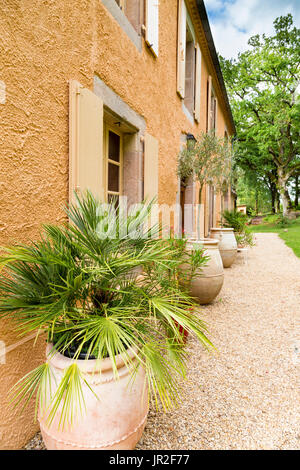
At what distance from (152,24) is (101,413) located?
4.27 m

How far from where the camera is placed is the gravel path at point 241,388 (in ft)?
6.05

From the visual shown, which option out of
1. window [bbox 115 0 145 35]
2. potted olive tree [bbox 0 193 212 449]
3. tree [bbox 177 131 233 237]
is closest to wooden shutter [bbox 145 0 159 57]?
window [bbox 115 0 145 35]

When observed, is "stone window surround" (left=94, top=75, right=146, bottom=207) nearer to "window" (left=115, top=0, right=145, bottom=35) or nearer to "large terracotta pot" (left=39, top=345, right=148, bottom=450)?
"window" (left=115, top=0, right=145, bottom=35)

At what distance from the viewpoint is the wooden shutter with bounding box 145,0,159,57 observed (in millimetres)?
3623

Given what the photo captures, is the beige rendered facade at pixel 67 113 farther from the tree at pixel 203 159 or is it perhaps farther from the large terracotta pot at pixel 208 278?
the large terracotta pot at pixel 208 278

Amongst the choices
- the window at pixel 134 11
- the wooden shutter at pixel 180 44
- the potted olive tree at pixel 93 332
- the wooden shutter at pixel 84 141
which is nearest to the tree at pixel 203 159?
the wooden shutter at pixel 180 44

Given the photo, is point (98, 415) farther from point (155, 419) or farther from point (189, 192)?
point (189, 192)

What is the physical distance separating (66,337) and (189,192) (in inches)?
221

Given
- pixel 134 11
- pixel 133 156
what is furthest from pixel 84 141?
pixel 134 11

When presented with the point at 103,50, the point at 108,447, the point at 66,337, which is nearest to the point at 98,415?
the point at 108,447

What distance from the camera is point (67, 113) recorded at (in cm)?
221

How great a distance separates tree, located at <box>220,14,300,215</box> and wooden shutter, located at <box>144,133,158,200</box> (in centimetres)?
1589

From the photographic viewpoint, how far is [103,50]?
271 centimetres

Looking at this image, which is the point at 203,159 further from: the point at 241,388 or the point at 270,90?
the point at 270,90
